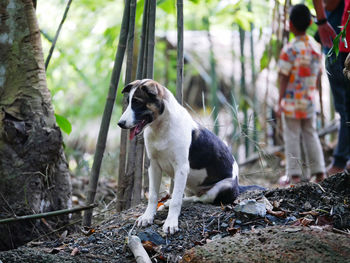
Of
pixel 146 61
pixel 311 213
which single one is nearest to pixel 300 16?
pixel 146 61

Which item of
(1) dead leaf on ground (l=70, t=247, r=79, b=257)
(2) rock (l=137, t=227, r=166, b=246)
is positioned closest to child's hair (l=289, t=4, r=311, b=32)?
(2) rock (l=137, t=227, r=166, b=246)

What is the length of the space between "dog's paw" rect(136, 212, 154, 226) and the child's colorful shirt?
2872 mm

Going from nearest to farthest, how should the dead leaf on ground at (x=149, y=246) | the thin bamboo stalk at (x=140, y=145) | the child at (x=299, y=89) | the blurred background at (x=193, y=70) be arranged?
the dead leaf on ground at (x=149, y=246), the thin bamboo stalk at (x=140, y=145), the child at (x=299, y=89), the blurred background at (x=193, y=70)

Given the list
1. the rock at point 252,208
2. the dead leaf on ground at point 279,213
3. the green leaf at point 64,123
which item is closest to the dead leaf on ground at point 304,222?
the dead leaf on ground at point 279,213

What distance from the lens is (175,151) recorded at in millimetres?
3197

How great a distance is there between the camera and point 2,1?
3.54m

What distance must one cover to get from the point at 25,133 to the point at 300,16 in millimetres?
3431

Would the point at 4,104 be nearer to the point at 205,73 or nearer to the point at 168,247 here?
the point at 168,247

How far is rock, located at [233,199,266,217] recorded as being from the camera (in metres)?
3.00

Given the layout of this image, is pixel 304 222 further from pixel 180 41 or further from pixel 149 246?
pixel 180 41

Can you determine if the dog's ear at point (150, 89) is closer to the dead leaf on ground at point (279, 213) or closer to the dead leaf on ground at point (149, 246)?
the dead leaf on ground at point (149, 246)

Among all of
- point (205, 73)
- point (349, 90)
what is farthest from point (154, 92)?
point (205, 73)

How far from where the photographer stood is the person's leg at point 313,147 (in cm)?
534

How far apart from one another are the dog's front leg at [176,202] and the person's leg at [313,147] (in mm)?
2609
